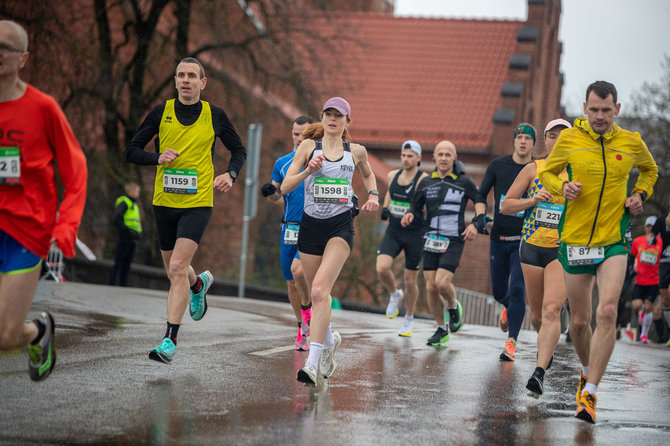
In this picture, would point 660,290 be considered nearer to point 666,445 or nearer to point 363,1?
point 666,445

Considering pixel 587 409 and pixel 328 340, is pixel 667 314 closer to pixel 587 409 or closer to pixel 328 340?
pixel 328 340

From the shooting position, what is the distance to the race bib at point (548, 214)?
8.95m

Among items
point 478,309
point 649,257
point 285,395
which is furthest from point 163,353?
point 478,309

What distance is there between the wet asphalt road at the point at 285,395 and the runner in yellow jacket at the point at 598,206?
0.63 meters

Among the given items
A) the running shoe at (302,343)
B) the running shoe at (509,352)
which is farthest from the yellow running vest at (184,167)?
the running shoe at (509,352)

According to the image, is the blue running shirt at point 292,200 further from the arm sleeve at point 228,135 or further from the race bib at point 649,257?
the race bib at point 649,257

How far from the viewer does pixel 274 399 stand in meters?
6.85

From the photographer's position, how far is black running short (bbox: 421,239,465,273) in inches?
481

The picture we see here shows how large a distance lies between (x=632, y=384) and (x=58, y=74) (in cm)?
1441

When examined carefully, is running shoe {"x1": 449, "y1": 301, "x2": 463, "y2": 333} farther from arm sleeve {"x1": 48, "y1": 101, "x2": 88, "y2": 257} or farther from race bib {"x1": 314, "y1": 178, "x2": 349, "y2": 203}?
arm sleeve {"x1": 48, "y1": 101, "x2": 88, "y2": 257}

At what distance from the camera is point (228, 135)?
8.50 meters

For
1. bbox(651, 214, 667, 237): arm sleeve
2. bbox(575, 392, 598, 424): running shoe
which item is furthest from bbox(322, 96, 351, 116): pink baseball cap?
bbox(651, 214, 667, 237): arm sleeve

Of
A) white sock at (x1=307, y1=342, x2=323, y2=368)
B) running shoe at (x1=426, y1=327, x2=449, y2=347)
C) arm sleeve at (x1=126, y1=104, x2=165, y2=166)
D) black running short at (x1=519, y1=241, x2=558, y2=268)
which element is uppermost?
arm sleeve at (x1=126, y1=104, x2=165, y2=166)

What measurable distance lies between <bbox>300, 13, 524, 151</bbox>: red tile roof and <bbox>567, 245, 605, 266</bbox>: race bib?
99.1 ft
